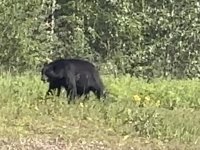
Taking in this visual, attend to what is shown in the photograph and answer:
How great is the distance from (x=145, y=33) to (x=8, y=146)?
10.4 meters

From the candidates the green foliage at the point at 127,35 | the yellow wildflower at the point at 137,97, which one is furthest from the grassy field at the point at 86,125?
the green foliage at the point at 127,35

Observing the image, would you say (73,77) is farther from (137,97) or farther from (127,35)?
(127,35)

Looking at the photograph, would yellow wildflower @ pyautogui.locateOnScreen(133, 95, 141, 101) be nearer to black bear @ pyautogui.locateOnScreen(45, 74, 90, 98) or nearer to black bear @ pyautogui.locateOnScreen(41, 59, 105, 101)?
black bear @ pyautogui.locateOnScreen(41, 59, 105, 101)

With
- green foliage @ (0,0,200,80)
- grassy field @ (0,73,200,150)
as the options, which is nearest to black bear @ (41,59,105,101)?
grassy field @ (0,73,200,150)

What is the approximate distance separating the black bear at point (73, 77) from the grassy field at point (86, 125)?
189 mm

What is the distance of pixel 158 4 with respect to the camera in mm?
17594

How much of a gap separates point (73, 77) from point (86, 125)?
61.5 inches

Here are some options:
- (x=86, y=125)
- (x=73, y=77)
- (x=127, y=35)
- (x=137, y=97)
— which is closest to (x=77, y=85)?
(x=73, y=77)

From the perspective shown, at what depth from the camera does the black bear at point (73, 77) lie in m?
10.1

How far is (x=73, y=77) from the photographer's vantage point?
10180 mm

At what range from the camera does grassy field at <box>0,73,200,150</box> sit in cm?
799

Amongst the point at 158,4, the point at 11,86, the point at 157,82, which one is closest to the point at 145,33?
the point at 158,4

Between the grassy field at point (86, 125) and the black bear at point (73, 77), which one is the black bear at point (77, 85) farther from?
the grassy field at point (86, 125)

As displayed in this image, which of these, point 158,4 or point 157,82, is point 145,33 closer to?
point 158,4
